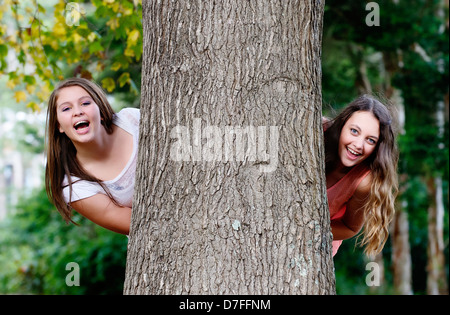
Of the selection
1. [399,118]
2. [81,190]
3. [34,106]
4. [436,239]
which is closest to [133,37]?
[34,106]

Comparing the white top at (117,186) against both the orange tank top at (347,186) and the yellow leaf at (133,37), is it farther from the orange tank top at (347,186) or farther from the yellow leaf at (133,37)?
the yellow leaf at (133,37)

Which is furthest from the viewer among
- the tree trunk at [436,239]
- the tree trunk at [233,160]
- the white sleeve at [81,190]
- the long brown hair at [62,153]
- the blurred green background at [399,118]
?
the tree trunk at [436,239]

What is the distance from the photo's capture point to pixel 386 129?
3566 mm

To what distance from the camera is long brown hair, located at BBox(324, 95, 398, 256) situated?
357 centimetres

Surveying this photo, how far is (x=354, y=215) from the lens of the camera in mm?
3828

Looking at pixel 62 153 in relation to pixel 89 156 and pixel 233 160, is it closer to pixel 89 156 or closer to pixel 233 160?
pixel 89 156

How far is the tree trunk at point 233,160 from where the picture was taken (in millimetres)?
2357

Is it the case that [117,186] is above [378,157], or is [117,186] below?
below

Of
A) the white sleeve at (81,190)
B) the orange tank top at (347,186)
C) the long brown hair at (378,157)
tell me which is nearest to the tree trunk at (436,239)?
the long brown hair at (378,157)

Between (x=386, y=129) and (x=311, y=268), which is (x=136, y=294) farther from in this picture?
(x=386, y=129)

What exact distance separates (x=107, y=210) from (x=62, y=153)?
502mm

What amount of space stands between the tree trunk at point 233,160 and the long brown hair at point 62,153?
99 centimetres

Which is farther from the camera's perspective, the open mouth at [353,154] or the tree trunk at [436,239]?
the tree trunk at [436,239]

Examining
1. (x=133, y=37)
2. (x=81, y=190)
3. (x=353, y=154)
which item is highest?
(x=133, y=37)
